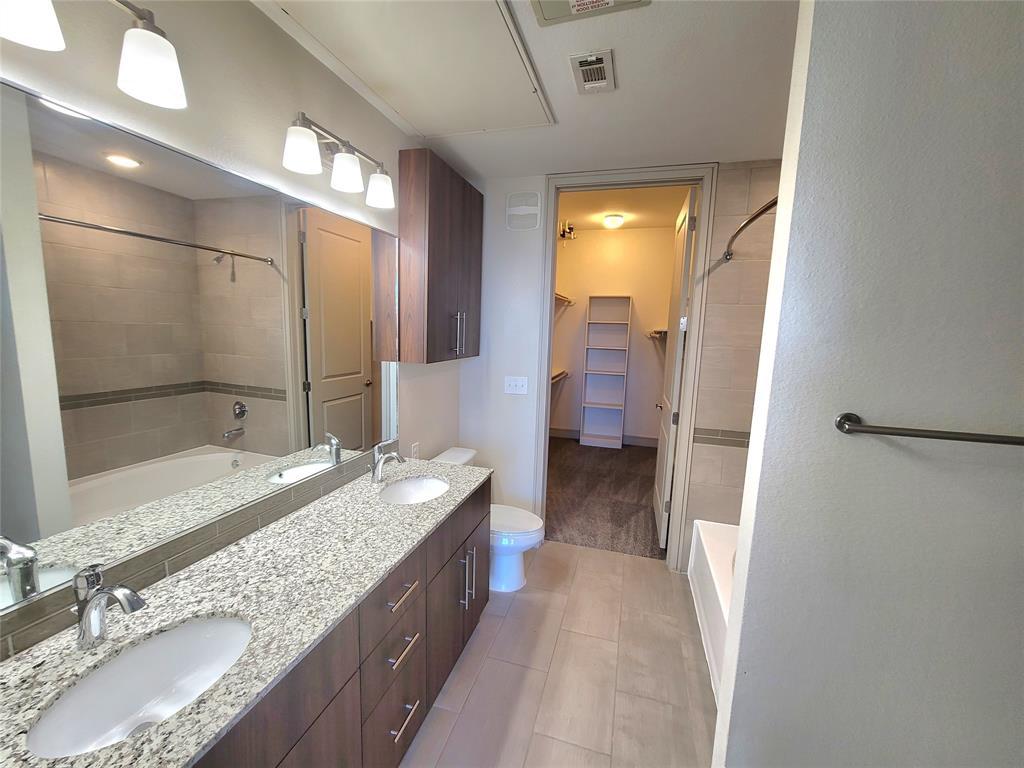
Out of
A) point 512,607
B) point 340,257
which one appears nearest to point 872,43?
point 340,257

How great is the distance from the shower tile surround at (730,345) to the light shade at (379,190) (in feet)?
5.83

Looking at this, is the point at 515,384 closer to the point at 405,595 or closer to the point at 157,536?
the point at 405,595

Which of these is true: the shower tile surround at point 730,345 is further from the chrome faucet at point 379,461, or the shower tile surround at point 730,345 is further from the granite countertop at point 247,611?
the chrome faucet at point 379,461

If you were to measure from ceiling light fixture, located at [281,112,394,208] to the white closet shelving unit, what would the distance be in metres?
3.54

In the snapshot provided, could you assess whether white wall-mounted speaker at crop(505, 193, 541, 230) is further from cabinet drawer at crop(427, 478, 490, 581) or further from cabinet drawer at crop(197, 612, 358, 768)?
cabinet drawer at crop(197, 612, 358, 768)

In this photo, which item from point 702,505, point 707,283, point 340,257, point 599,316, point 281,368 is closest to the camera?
point 281,368

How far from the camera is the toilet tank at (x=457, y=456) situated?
2.45 m

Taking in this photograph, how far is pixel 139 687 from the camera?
0.82 m

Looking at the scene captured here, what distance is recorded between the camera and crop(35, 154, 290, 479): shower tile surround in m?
0.89

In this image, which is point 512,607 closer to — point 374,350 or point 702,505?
point 702,505

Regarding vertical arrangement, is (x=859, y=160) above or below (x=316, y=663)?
above

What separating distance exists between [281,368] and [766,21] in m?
1.94

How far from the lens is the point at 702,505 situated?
2.44 meters

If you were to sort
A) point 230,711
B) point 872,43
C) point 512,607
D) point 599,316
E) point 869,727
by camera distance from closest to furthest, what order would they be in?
point 230,711, point 872,43, point 869,727, point 512,607, point 599,316
